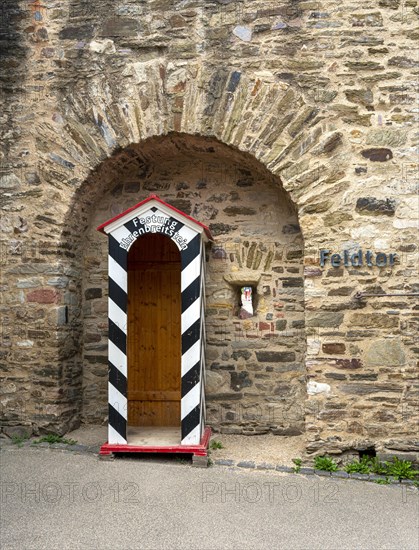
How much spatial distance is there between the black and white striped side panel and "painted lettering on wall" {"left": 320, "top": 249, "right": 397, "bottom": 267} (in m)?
1.10

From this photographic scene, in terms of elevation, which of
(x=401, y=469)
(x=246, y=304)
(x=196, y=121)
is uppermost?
(x=196, y=121)

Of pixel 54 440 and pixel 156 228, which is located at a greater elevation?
pixel 156 228

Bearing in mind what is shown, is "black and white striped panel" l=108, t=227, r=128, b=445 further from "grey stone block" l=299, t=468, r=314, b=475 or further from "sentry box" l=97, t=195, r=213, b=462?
"grey stone block" l=299, t=468, r=314, b=475

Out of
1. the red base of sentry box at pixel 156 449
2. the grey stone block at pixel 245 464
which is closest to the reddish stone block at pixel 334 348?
the grey stone block at pixel 245 464

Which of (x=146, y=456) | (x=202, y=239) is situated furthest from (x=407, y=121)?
(x=146, y=456)

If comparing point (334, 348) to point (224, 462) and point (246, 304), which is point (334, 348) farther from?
point (224, 462)

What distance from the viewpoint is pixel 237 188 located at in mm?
5668

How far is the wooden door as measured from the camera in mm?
5711

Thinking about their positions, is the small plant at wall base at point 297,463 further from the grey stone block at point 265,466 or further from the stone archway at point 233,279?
the stone archway at point 233,279

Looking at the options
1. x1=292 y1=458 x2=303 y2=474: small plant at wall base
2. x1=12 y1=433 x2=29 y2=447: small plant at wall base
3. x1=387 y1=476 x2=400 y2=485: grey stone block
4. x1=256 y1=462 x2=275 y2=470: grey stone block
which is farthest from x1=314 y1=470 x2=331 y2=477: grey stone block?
x1=12 y1=433 x2=29 y2=447: small plant at wall base

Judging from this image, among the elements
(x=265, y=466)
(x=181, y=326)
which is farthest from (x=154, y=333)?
(x=265, y=466)

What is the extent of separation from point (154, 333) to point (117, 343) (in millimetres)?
1023

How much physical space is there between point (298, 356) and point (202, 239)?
1.55m

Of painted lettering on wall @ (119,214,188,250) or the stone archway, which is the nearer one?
painted lettering on wall @ (119,214,188,250)
